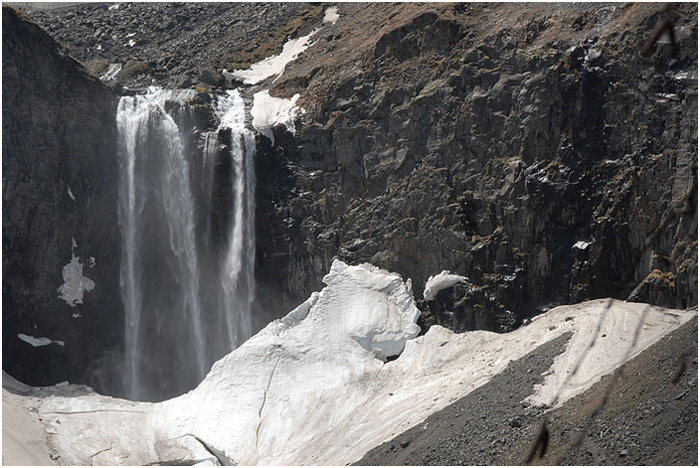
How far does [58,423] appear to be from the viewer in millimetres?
26500

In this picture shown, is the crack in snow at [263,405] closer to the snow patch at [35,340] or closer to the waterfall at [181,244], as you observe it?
the waterfall at [181,244]

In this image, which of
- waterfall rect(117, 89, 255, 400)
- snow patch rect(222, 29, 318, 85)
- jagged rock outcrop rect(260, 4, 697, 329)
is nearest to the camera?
jagged rock outcrop rect(260, 4, 697, 329)

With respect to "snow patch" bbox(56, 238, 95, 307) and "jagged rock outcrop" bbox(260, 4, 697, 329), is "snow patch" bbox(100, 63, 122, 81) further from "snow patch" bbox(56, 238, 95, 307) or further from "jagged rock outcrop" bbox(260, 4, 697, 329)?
"jagged rock outcrop" bbox(260, 4, 697, 329)

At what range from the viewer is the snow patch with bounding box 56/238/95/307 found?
31.1 metres

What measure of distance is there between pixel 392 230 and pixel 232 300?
23.6 ft

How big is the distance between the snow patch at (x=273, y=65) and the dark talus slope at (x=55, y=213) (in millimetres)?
7754

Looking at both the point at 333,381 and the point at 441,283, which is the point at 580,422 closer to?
the point at 333,381

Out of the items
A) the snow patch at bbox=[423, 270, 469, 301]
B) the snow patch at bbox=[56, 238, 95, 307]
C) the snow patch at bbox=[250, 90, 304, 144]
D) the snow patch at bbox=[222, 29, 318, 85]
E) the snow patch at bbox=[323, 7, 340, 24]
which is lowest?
the snow patch at bbox=[423, 270, 469, 301]

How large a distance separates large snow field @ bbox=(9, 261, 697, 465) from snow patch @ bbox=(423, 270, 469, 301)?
2.14 ft

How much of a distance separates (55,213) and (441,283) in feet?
50.6

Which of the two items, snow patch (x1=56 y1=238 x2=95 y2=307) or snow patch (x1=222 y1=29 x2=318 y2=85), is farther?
snow patch (x1=222 y1=29 x2=318 y2=85)

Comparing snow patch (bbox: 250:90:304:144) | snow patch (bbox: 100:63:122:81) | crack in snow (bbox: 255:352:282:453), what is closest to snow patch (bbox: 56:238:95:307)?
snow patch (bbox: 250:90:304:144)

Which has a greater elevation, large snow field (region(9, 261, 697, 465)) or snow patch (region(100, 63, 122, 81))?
snow patch (region(100, 63, 122, 81))

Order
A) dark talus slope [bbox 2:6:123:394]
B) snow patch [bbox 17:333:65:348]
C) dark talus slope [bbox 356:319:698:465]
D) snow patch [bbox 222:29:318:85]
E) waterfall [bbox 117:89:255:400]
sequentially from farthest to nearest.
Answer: snow patch [bbox 222:29:318:85] < waterfall [bbox 117:89:255:400] < dark talus slope [bbox 2:6:123:394] < snow patch [bbox 17:333:65:348] < dark talus slope [bbox 356:319:698:465]
